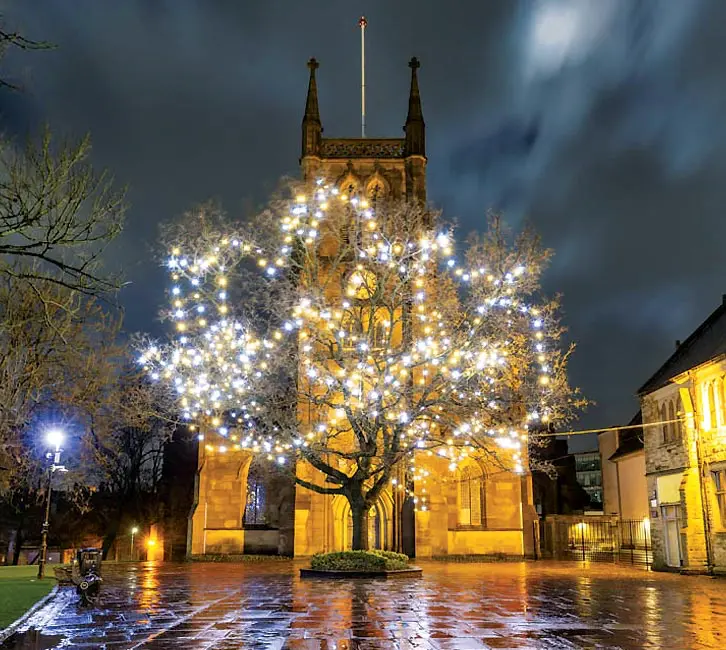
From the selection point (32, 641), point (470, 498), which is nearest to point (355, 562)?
point (32, 641)

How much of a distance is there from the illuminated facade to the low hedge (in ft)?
22.0

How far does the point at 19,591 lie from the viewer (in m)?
16.7

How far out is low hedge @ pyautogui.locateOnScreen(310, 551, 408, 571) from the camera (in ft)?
69.5

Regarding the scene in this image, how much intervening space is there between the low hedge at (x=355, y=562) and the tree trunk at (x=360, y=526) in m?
0.55

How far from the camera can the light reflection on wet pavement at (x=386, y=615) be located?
32.1ft

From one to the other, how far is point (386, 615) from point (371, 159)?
2947 cm

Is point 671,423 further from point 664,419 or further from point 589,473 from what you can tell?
point 589,473

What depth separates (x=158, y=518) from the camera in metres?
49.5

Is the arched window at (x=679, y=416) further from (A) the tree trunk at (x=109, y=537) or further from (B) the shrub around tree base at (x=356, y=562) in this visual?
(A) the tree trunk at (x=109, y=537)

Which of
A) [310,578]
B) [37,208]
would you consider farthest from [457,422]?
[37,208]

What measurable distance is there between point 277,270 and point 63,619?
13.0 metres

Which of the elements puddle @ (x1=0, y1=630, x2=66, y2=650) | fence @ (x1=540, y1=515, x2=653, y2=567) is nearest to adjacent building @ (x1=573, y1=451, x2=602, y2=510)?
fence @ (x1=540, y1=515, x2=653, y2=567)

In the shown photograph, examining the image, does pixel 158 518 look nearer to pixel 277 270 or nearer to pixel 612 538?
pixel 612 538

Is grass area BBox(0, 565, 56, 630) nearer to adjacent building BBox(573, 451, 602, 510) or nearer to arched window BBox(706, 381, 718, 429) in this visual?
arched window BBox(706, 381, 718, 429)
